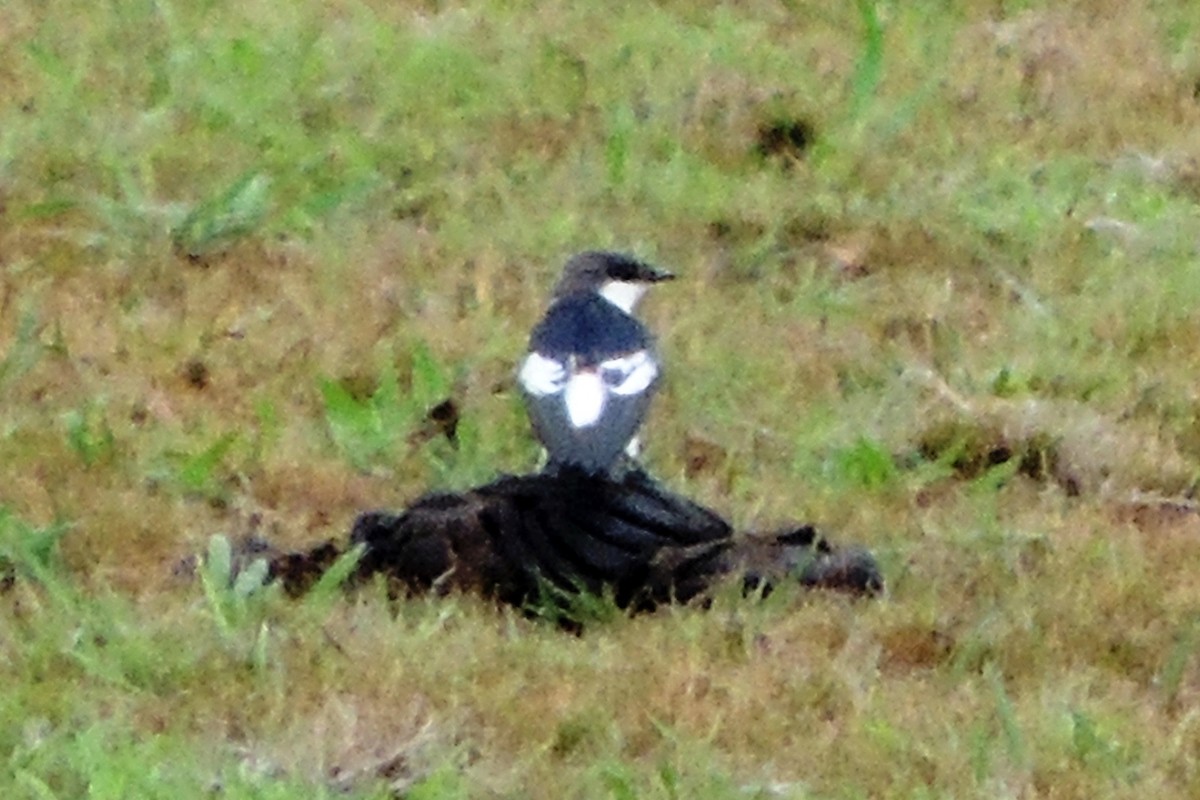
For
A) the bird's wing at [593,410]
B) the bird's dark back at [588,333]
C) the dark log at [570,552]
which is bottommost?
the dark log at [570,552]

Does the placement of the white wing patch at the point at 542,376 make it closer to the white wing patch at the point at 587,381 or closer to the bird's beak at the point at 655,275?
the white wing patch at the point at 587,381

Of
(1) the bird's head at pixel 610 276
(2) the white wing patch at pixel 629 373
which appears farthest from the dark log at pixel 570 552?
(1) the bird's head at pixel 610 276

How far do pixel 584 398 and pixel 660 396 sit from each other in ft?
3.60

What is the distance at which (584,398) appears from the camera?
5473 mm

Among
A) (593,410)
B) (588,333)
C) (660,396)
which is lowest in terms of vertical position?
(660,396)

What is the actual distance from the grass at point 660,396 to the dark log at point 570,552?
0.10 m

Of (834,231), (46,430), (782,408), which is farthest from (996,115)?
(46,430)

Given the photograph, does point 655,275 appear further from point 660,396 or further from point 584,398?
point 584,398

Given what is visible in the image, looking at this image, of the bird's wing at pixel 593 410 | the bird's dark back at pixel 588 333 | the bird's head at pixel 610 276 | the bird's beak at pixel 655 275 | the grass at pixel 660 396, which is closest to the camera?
the grass at pixel 660 396

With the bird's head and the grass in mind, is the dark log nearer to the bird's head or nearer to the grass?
the grass

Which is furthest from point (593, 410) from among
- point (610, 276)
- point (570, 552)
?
point (610, 276)

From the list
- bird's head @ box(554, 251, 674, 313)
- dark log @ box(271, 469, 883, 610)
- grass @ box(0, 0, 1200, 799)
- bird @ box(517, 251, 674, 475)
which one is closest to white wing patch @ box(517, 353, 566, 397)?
bird @ box(517, 251, 674, 475)

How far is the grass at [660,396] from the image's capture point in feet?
15.4

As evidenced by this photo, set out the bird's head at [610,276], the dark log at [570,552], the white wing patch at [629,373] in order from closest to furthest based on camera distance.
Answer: the dark log at [570,552]
the white wing patch at [629,373]
the bird's head at [610,276]
